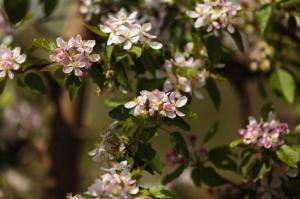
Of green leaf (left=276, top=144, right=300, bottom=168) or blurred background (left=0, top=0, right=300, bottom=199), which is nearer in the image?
green leaf (left=276, top=144, right=300, bottom=168)

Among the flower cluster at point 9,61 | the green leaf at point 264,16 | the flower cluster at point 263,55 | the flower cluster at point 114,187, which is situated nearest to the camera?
the flower cluster at point 114,187

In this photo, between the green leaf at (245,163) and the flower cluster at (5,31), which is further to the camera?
the flower cluster at (5,31)

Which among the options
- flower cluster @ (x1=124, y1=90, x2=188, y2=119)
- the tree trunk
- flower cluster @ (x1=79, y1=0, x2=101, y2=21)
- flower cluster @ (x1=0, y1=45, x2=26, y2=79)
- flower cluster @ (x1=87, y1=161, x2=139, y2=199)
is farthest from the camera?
the tree trunk

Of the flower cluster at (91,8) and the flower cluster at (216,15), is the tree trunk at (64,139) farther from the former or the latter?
the flower cluster at (216,15)

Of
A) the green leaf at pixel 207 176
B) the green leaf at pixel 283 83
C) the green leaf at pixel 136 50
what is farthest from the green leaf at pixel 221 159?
the green leaf at pixel 136 50

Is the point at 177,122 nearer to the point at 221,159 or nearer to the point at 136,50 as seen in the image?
the point at 136,50

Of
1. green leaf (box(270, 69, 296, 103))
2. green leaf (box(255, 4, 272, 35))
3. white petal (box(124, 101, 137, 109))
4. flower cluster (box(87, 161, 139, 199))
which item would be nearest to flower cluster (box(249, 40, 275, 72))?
green leaf (box(270, 69, 296, 103))

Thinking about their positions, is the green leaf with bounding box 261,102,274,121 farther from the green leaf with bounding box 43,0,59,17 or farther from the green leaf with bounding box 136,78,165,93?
the green leaf with bounding box 43,0,59,17
